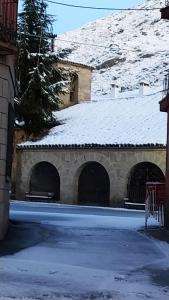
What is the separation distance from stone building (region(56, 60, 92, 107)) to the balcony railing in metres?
28.8

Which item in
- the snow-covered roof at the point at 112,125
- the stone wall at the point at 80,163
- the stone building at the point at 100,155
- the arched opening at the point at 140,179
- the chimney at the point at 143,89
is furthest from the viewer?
the chimney at the point at 143,89

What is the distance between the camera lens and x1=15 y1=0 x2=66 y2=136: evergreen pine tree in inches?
1441

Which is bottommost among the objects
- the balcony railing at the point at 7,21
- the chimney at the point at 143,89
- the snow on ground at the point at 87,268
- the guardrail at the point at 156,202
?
the snow on ground at the point at 87,268

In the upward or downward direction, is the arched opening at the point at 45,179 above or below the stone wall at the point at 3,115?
below

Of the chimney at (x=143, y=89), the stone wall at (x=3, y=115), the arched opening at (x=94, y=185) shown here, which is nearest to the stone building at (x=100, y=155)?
the arched opening at (x=94, y=185)

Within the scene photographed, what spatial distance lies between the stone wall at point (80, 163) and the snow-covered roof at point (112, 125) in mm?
417

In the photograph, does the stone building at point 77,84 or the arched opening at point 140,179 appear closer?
the arched opening at point 140,179

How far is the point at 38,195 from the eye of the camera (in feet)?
113

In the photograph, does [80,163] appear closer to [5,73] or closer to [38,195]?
[38,195]

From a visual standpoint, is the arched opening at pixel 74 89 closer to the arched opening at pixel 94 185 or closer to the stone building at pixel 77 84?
the stone building at pixel 77 84

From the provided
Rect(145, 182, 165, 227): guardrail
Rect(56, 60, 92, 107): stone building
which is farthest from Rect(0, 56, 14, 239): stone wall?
Rect(56, 60, 92, 107): stone building

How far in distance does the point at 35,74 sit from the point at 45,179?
20.2 feet

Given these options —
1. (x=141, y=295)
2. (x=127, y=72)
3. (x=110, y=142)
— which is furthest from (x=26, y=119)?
(x=127, y=72)

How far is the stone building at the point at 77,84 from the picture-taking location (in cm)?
4206
